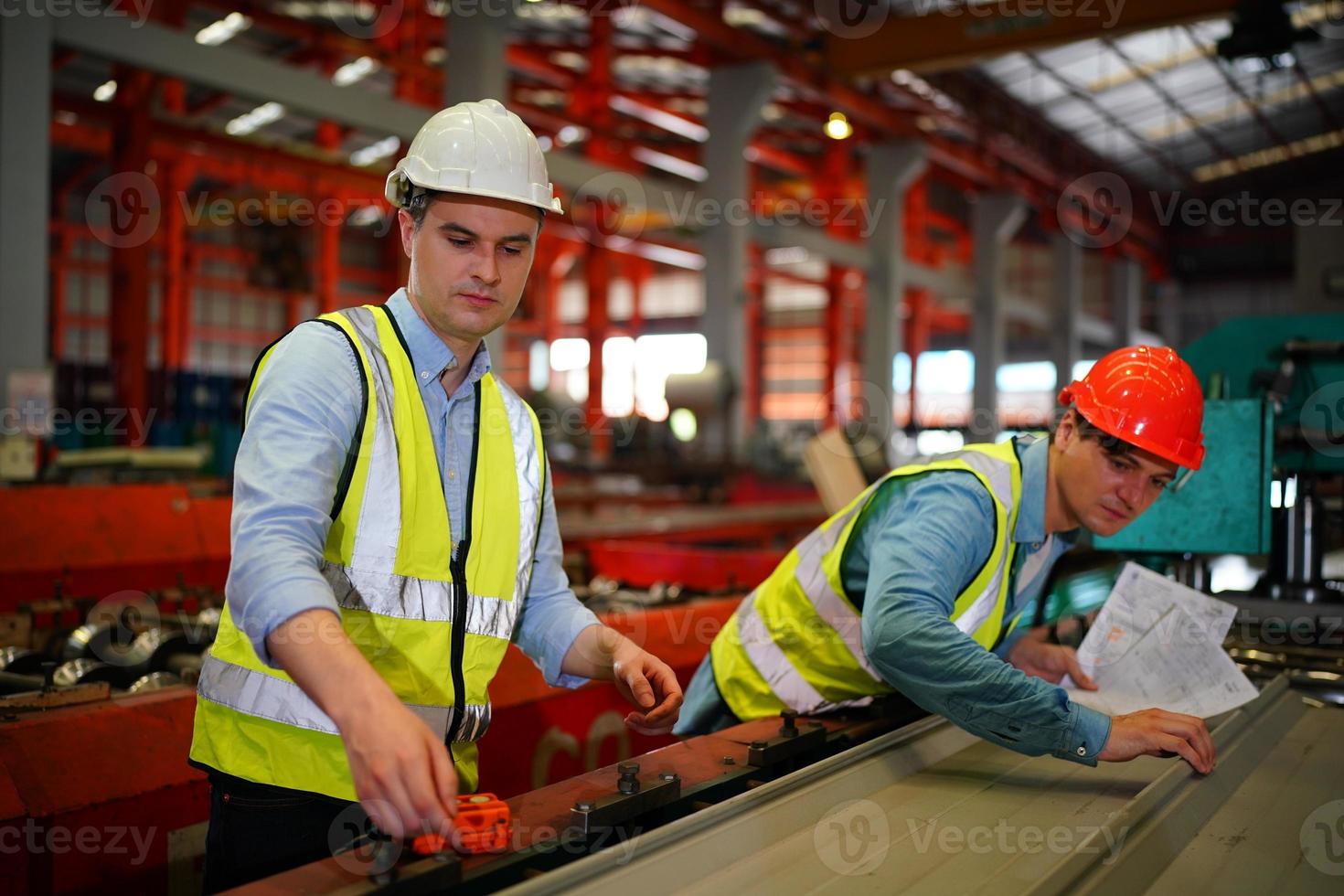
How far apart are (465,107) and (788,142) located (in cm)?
1795

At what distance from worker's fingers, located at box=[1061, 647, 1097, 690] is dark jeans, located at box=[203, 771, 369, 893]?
57.4 inches

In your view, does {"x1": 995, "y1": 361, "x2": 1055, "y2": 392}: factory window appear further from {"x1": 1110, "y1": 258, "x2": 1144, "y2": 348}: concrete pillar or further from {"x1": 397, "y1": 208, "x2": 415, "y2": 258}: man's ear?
{"x1": 397, "y1": 208, "x2": 415, "y2": 258}: man's ear

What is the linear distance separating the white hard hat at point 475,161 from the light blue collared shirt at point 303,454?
0.20m

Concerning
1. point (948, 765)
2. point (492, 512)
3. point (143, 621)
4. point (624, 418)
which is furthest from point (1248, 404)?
point (624, 418)

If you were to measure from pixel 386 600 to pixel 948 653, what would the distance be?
86 centimetres

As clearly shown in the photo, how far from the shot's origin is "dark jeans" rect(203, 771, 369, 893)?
1422 millimetres

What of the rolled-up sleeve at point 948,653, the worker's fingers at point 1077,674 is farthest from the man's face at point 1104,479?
the worker's fingers at point 1077,674

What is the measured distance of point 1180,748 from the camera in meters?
1.65

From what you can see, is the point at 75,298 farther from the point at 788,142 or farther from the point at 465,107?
the point at 465,107

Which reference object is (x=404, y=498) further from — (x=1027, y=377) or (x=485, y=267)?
(x=1027, y=377)

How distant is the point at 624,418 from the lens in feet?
40.2

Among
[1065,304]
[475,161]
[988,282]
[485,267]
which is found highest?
[988,282]

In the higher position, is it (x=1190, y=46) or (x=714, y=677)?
(x=1190, y=46)

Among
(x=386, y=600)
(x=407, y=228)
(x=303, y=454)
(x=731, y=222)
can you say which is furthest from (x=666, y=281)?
(x=303, y=454)
